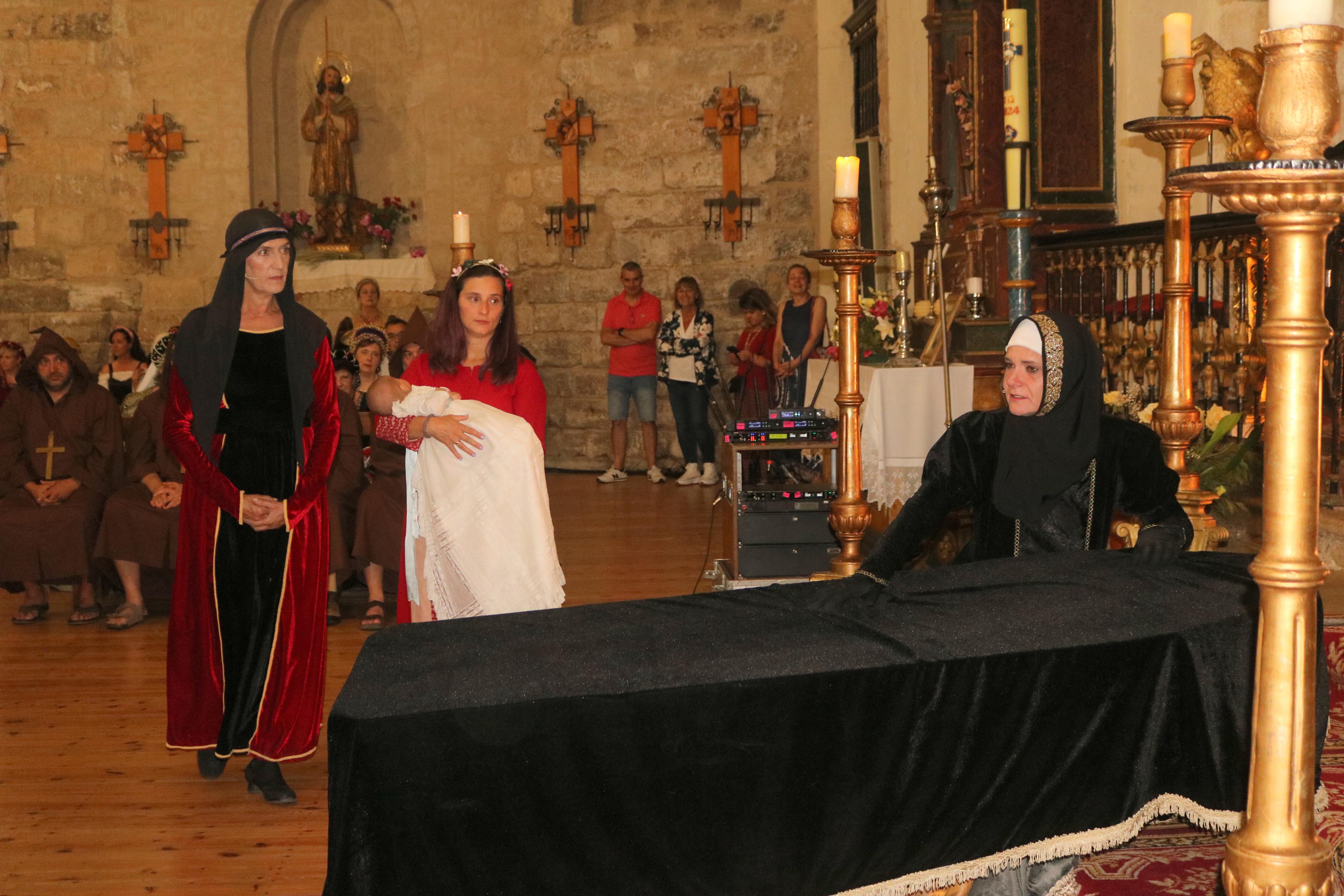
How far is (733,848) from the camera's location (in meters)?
2.01

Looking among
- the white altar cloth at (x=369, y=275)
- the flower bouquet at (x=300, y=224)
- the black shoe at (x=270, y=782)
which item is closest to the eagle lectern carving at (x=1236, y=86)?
the black shoe at (x=270, y=782)

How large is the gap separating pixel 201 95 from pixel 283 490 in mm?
9660

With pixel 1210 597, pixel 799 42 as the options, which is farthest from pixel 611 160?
pixel 1210 597

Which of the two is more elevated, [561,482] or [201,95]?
[201,95]

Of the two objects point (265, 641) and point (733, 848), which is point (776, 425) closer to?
point (265, 641)

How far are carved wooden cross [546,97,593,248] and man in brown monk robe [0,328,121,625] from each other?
224 inches

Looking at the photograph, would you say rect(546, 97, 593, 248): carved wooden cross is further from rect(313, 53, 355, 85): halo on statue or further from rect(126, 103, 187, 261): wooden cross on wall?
rect(126, 103, 187, 261): wooden cross on wall

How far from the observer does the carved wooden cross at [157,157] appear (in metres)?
12.0

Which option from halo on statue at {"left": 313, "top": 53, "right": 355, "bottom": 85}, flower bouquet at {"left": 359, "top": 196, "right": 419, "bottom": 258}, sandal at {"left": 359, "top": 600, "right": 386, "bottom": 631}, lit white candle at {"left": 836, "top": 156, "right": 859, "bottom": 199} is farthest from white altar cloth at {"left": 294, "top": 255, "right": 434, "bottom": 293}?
lit white candle at {"left": 836, "top": 156, "right": 859, "bottom": 199}

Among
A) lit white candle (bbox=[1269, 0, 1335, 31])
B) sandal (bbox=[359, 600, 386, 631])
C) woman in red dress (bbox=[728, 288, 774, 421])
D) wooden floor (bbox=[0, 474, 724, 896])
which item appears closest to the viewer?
lit white candle (bbox=[1269, 0, 1335, 31])

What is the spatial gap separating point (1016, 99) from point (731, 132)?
308 inches

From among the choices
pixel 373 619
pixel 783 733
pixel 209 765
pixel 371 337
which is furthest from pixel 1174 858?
pixel 371 337

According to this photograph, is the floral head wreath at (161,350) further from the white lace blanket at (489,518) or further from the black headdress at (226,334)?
the white lace blanket at (489,518)

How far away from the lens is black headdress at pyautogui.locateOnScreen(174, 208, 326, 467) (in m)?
3.44
